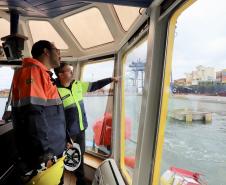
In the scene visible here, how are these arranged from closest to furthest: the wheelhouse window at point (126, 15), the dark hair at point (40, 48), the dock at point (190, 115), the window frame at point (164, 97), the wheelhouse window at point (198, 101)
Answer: the wheelhouse window at point (198, 101)
the dock at point (190, 115)
the window frame at point (164, 97)
the dark hair at point (40, 48)
the wheelhouse window at point (126, 15)

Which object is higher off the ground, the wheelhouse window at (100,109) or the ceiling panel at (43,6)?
the ceiling panel at (43,6)

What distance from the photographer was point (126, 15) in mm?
2332

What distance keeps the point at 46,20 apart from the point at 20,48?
1.89 feet

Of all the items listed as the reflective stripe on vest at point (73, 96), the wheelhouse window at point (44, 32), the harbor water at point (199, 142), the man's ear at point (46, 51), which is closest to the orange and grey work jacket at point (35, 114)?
the man's ear at point (46, 51)

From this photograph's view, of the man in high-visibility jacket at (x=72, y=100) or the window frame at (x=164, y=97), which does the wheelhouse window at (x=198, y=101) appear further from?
the man in high-visibility jacket at (x=72, y=100)

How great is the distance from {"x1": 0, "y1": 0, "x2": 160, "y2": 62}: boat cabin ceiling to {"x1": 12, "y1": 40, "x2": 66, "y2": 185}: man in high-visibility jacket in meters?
0.72

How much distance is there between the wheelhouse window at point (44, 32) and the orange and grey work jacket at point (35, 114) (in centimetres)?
157

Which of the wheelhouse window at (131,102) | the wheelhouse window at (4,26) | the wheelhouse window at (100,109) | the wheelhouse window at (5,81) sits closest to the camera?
the wheelhouse window at (131,102)

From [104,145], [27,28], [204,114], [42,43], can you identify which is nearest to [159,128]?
[204,114]

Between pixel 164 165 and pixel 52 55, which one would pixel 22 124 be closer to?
pixel 52 55

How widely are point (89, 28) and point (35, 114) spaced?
5.95ft

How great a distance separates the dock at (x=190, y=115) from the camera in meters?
1.31

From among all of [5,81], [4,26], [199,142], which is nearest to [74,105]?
[4,26]

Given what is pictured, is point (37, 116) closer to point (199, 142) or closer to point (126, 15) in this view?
point (199, 142)
